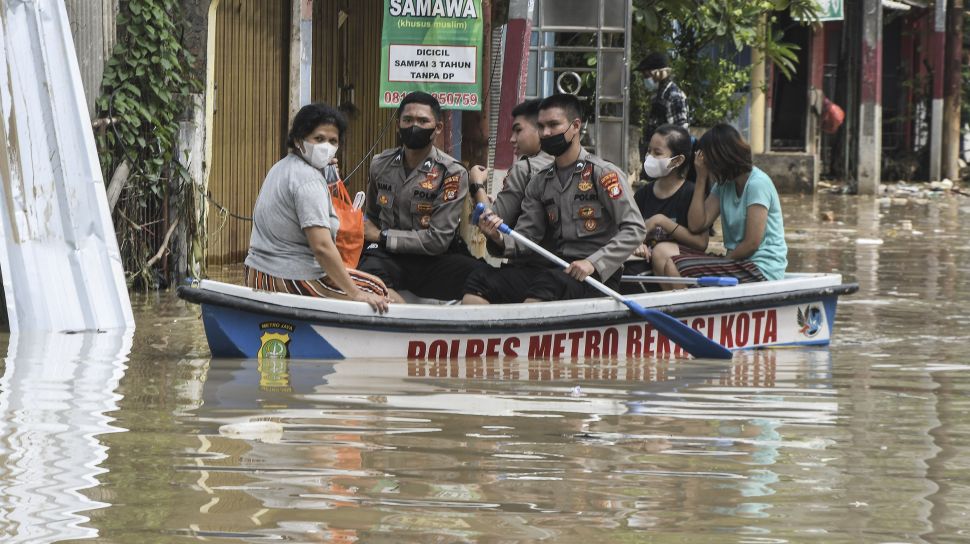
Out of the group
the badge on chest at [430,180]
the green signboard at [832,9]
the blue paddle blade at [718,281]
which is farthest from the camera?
the green signboard at [832,9]

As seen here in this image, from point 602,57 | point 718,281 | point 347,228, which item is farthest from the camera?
point 602,57

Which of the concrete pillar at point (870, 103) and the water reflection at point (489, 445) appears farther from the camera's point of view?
the concrete pillar at point (870, 103)

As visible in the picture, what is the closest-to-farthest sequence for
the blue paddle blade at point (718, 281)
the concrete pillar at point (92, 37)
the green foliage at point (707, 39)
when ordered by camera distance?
the blue paddle blade at point (718, 281), the concrete pillar at point (92, 37), the green foliage at point (707, 39)

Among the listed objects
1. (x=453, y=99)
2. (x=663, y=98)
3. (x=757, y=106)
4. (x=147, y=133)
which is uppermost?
(x=757, y=106)

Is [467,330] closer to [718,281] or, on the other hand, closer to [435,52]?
[718,281]

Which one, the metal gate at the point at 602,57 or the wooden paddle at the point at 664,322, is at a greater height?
the metal gate at the point at 602,57

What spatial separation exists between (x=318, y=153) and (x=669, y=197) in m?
2.56

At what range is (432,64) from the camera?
1095 centimetres

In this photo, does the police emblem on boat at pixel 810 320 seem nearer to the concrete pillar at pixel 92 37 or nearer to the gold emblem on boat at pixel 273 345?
the gold emblem on boat at pixel 273 345

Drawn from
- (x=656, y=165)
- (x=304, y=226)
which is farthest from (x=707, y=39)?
(x=304, y=226)

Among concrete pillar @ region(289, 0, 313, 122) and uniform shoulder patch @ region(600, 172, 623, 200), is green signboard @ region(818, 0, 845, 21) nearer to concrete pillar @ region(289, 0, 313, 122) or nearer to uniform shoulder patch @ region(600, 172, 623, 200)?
concrete pillar @ region(289, 0, 313, 122)

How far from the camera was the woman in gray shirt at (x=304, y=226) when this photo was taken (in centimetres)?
760

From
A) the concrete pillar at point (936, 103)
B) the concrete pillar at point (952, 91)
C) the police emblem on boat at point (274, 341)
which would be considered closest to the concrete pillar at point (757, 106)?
the concrete pillar at point (936, 103)

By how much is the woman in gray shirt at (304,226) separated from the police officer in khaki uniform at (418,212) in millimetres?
688
